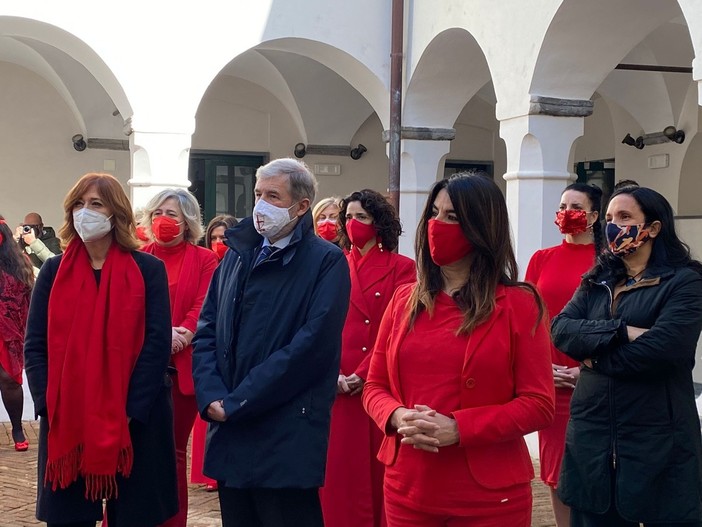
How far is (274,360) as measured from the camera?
347 cm

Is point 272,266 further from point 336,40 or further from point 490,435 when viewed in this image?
point 336,40

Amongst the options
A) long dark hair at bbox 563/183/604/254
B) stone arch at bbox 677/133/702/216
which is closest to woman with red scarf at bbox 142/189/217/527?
long dark hair at bbox 563/183/604/254

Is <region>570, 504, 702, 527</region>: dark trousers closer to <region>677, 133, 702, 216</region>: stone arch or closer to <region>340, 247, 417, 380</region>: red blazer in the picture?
<region>340, 247, 417, 380</region>: red blazer

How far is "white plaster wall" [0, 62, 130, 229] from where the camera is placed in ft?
50.1

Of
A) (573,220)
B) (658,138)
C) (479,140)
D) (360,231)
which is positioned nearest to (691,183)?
(658,138)

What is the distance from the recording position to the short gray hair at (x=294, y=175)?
375 centimetres

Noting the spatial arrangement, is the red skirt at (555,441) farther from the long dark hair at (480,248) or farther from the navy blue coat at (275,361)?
the long dark hair at (480,248)

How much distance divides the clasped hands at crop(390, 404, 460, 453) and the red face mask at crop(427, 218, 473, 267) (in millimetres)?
482

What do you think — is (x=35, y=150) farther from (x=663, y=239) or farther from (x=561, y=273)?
(x=663, y=239)

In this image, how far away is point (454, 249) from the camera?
3.12 meters

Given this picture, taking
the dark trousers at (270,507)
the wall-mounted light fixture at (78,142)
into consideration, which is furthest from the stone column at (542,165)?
the wall-mounted light fixture at (78,142)

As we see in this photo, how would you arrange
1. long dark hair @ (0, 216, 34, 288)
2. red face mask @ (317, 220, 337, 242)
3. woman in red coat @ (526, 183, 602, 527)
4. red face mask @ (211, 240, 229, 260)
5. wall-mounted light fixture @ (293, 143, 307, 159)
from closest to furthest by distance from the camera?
woman in red coat @ (526, 183, 602, 527) → red face mask @ (317, 220, 337, 242) → red face mask @ (211, 240, 229, 260) → long dark hair @ (0, 216, 34, 288) → wall-mounted light fixture @ (293, 143, 307, 159)

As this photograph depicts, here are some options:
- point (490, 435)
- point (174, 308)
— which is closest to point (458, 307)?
point (490, 435)

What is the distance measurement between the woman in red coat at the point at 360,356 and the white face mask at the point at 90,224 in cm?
140
